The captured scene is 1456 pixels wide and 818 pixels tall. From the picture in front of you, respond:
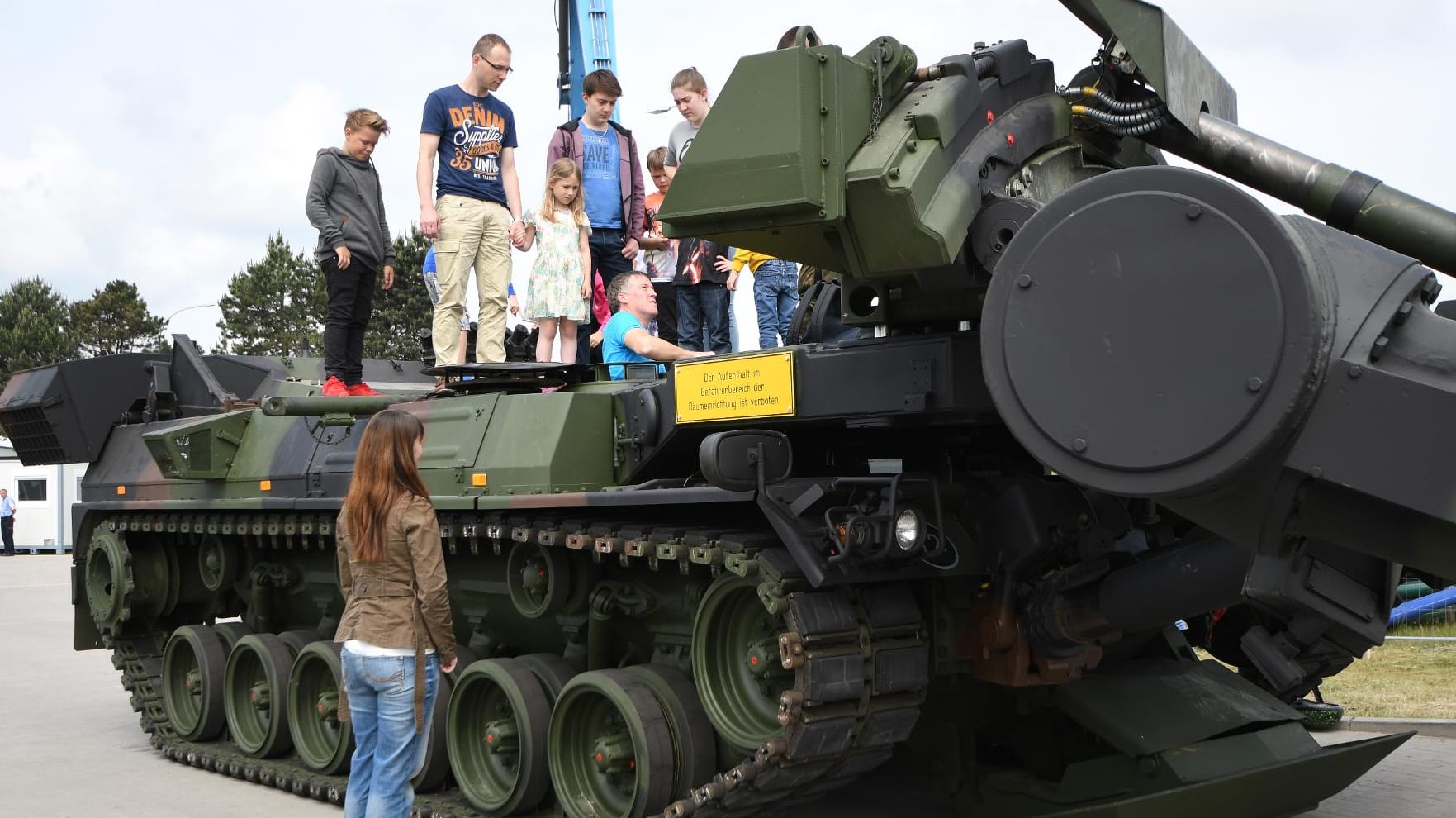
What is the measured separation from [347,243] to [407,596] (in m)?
4.49

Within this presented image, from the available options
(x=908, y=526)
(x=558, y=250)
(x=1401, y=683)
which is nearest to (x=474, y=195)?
(x=558, y=250)

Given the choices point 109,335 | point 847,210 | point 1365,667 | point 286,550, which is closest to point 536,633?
point 286,550

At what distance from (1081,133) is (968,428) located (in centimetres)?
140

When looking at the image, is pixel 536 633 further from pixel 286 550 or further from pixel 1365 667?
pixel 1365 667

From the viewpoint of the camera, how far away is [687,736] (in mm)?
6805

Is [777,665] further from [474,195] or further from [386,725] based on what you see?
[474,195]

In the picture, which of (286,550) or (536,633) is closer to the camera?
(536,633)

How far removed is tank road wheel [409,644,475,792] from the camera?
821cm

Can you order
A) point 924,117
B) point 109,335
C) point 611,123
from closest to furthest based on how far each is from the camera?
point 924,117 → point 611,123 → point 109,335

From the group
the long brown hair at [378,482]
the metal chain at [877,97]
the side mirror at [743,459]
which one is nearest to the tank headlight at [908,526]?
the side mirror at [743,459]

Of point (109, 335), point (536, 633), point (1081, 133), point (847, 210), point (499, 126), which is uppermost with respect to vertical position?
point (109, 335)

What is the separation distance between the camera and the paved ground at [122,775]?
8023 millimetres

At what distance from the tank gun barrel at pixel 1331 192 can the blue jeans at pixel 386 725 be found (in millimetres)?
3919

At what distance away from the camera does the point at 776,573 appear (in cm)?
587
